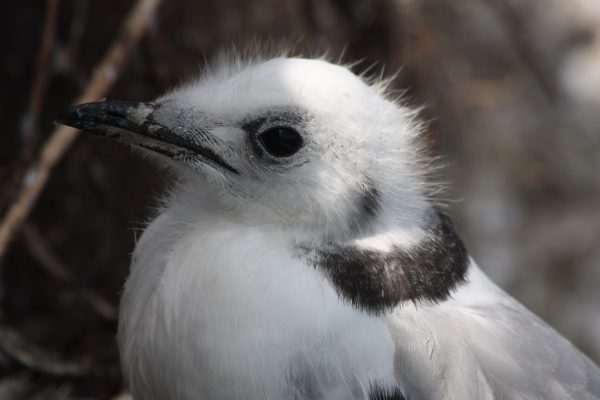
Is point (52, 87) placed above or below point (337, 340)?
above

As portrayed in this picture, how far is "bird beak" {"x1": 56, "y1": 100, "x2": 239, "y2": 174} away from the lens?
5.92ft

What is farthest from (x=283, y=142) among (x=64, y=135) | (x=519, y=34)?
(x=519, y=34)

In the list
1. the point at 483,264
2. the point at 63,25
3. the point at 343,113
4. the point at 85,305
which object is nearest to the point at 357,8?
the point at 63,25

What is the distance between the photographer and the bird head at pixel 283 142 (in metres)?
1.75

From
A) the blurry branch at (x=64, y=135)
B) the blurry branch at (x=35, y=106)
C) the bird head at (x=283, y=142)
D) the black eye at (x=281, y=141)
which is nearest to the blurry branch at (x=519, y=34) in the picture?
the blurry branch at (x=64, y=135)

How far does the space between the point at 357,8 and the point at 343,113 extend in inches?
63.6

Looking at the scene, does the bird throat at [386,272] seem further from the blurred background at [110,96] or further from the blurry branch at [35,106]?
the blurry branch at [35,106]

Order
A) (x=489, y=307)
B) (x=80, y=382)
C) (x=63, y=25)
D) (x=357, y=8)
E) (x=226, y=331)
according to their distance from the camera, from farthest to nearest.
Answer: (x=357, y=8), (x=63, y=25), (x=80, y=382), (x=489, y=307), (x=226, y=331)

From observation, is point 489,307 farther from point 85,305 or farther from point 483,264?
point 483,264

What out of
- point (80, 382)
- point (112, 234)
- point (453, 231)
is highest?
point (453, 231)

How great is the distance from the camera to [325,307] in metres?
1.65

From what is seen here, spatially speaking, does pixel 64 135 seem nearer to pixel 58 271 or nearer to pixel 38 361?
pixel 58 271

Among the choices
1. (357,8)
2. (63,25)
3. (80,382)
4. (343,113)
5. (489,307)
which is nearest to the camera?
(343,113)

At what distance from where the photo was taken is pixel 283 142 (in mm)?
1752
